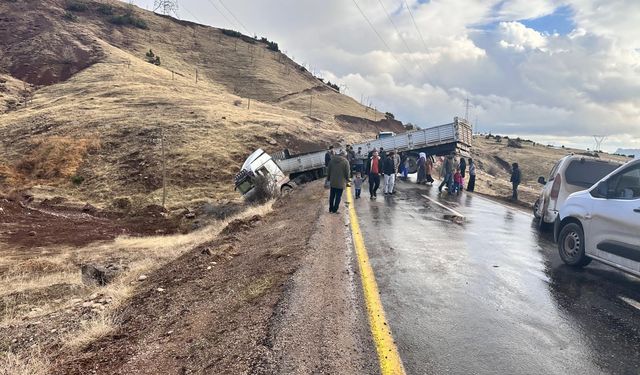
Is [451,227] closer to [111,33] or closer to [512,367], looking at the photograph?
[512,367]

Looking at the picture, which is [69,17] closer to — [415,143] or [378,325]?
[415,143]

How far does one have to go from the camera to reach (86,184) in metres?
24.5

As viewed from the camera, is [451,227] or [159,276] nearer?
[159,276]

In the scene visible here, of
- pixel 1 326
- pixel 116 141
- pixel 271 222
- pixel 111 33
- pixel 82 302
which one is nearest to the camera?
pixel 1 326

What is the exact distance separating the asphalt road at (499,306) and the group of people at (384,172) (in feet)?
8.23

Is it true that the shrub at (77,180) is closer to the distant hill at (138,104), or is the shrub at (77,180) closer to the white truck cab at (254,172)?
the distant hill at (138,104)

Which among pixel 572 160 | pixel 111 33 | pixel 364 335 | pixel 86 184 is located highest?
pixel 111 33

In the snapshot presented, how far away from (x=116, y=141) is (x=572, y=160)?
26802 mm

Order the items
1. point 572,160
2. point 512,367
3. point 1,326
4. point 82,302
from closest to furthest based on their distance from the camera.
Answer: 1. point 512,367
2. point 1,326
3. point 82,302
4. point 572,160

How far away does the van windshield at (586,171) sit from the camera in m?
10.2

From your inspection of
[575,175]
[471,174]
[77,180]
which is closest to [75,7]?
[77,180]

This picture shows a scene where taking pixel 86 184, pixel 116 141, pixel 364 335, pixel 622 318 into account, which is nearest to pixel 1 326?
pixel 364 335

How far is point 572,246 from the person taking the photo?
7297 millimetres

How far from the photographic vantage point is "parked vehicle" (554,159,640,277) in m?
5.94
